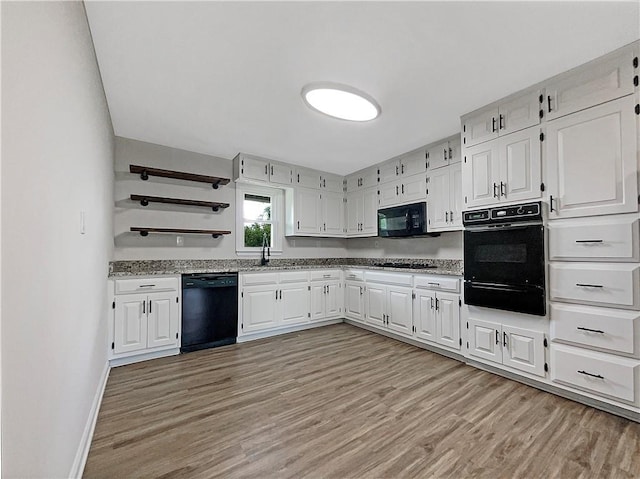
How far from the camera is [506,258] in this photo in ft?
8.57

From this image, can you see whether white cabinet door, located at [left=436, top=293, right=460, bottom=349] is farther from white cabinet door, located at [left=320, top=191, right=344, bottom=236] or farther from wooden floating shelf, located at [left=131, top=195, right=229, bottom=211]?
wooden floating shelf, located at [left=131, top=195, right=229, bottom=211]

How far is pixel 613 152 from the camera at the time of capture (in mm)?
2055

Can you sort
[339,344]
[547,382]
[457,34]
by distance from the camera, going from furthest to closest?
1. [339,344]
2. [547,382]
3. [457,34]

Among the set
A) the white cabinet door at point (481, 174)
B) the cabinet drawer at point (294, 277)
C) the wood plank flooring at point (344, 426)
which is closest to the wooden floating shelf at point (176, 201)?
the cabinet drawer at point (294, 277)

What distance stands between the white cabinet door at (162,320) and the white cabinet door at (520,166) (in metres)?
3.55

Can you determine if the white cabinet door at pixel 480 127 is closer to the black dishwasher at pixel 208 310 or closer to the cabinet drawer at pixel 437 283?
the cabinet drawer at pixel 437 283

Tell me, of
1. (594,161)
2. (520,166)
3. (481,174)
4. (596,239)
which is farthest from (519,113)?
(596,239)

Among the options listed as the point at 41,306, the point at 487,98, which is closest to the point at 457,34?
the point at 487,98

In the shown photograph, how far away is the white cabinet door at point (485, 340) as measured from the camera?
8.75 feet

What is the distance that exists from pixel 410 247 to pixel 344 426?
297 cm

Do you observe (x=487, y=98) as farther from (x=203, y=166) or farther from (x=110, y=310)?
(x=110, y=310)

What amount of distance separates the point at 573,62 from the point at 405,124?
1.38 meters

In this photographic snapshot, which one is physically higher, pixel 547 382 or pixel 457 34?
pixel 457 34

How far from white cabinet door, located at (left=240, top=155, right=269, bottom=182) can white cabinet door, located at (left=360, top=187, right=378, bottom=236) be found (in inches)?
64.2
